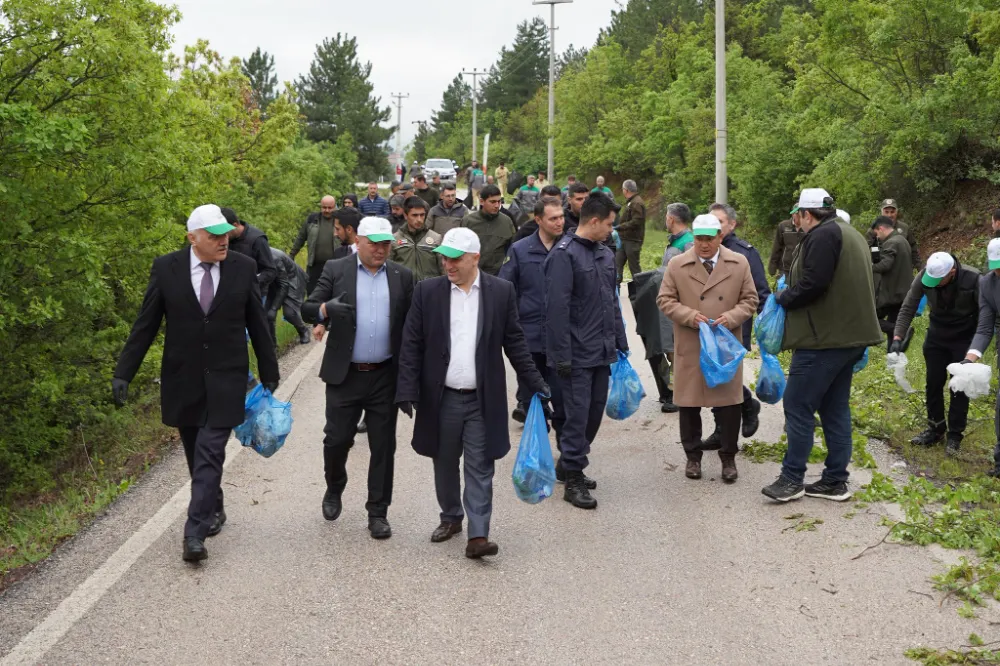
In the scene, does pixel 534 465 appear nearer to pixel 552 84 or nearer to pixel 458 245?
pixel 458 245

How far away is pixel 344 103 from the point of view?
65.6 m

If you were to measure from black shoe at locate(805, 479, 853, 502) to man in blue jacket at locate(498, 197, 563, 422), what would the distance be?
7.50 feet

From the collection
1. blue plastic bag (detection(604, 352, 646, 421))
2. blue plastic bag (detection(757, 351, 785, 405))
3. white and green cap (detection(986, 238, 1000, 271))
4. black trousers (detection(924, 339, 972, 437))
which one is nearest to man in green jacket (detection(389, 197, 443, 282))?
blue plastic bag (detection(604, 352, 646, 421))

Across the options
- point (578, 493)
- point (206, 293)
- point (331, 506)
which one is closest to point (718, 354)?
point (578, 493)

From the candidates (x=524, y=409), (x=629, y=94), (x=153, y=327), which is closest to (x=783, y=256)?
(x=524, y=409)

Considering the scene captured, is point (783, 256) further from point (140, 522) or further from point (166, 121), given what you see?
point (140, 522)

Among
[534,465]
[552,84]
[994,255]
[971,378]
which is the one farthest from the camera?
[552,84]

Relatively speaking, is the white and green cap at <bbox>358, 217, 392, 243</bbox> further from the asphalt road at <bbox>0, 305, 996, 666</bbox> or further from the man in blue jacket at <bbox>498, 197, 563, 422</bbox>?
the man in blue jacket at <bbox>498, 197, 563, 422</bbox>

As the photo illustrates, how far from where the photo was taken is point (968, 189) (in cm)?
1919

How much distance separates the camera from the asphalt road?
5.07 meters

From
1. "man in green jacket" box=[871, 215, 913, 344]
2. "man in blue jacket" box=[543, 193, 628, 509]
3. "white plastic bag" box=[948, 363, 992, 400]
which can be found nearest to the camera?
"man in blue jacket" box=[543, 193, 628, 509]

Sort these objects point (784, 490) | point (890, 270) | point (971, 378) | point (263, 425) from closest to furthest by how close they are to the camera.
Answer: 1. point (263, 425)
2. point (784, 490)
3. point (971, 378)
4. point (890, 270)

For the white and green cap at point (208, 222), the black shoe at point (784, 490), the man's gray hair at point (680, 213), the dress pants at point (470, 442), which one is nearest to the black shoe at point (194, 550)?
the dress pants at point (470, 442)

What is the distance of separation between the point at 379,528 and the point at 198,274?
192 centimetres
